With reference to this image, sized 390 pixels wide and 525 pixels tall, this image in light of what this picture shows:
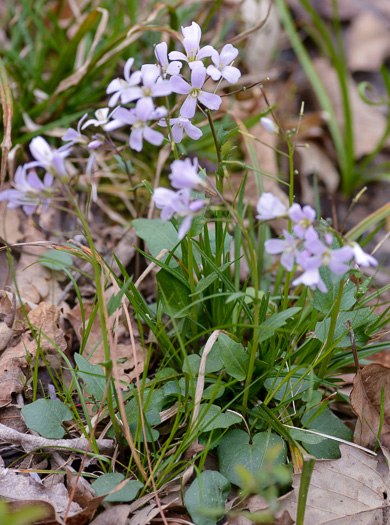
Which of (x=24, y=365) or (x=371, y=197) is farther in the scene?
(x=371, y=197)

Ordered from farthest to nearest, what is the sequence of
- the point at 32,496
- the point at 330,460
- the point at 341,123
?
the point at 341,123, the point at 330,460, the point at 32,496

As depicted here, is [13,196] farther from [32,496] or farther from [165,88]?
[32,496]

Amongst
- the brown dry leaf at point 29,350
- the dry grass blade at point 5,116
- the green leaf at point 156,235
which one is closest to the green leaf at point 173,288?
the green leaf at point 156,235

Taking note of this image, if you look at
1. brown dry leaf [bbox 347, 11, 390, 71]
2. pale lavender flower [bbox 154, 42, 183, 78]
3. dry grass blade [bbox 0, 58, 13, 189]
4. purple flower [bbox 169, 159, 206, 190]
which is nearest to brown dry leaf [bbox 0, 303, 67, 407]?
dry grass blade [bbox 0, 58, 13, 189]

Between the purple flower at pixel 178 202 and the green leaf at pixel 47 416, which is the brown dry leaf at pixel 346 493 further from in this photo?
the purple flower at pixel 178 202

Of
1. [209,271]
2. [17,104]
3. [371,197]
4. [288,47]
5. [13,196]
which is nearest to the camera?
[13,196]

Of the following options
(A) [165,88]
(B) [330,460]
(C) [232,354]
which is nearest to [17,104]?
(A) [165,88]

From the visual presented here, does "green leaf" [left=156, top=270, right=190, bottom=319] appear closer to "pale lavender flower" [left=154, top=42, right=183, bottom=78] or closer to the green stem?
the green stem
